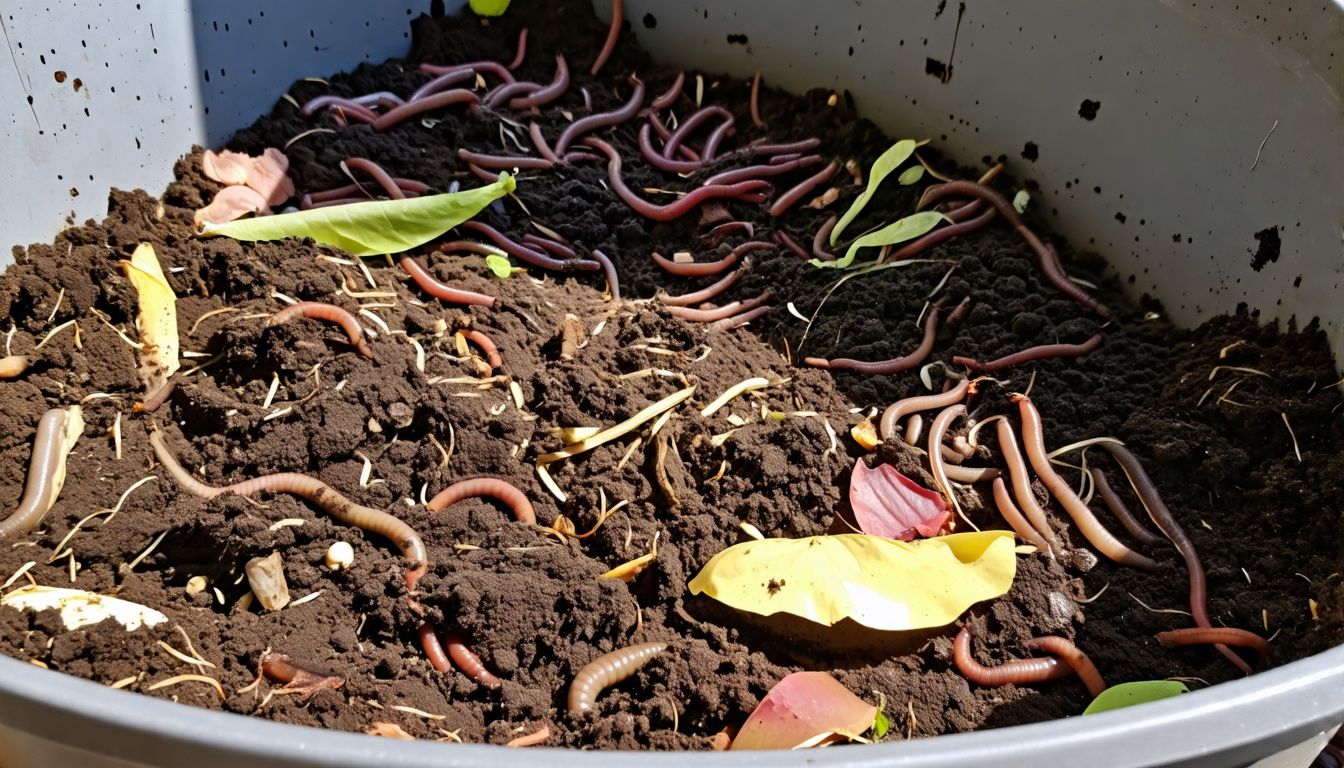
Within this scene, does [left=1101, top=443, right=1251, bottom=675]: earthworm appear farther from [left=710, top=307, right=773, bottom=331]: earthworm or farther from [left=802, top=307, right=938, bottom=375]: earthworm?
[left=710, top=307, right=773, bottom=331]: earthworm

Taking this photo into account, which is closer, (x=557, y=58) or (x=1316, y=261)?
(x=1316, y=261)

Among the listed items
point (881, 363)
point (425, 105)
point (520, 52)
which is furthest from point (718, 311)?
point (520, 52)

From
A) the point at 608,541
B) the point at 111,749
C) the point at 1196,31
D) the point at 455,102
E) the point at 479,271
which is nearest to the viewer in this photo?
the point at 111,749

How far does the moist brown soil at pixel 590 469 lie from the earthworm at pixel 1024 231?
6 centimetres

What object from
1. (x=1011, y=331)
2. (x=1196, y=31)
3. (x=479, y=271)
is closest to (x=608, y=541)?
(x=479, y=271)

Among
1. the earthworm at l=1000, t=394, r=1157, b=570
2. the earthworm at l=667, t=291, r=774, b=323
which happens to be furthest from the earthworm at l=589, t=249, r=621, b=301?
the earthworm at l=1000, t=394, r=1157, b=570

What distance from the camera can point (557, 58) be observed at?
15.6 feet

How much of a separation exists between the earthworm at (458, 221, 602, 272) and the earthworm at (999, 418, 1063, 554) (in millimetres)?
1602

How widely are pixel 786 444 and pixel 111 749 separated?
1912 mm

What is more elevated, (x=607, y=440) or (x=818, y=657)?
(x=607, y=440)

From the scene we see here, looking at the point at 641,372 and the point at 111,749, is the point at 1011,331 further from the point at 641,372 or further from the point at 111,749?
the point at 111,749

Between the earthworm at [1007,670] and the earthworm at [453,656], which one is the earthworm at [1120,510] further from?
the earthworm at [453,656]

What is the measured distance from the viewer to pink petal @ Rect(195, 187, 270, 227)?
3.62 meters

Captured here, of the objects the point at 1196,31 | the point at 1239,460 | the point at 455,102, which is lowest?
the point at 1239,460
